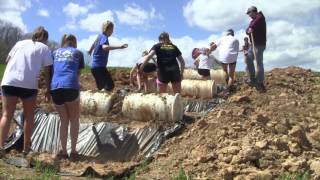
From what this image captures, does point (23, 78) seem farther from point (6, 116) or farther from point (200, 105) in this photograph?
point (200, 105)

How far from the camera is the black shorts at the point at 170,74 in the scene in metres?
10.2

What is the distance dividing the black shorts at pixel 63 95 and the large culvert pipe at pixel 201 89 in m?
5.22

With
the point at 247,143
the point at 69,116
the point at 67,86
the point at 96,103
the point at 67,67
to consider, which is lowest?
the point at 247,143

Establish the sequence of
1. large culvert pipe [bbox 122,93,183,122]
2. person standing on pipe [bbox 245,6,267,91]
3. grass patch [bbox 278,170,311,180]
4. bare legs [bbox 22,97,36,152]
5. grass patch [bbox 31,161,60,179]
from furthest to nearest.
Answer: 1. person standing on pipe [bbox 245,6,267,91]
2. large culvert pipe [bbox 122,93,183,122]
3. bare legs [bbox 22,97,36,152]
4. grass patch [bbox 278,170,311,180]
5. grass patch [bbox 31,161,60,179]

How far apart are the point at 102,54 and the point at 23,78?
2.85m

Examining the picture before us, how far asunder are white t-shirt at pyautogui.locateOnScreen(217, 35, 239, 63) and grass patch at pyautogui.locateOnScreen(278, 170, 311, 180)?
6395mm

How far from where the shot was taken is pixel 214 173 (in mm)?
6820

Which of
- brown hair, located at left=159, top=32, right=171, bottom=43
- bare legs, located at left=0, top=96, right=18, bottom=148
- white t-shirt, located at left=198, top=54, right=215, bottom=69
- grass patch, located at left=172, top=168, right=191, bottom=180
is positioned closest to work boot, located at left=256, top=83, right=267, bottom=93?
white t-shirt, located at left=198, top=54, right=215, bottom=69

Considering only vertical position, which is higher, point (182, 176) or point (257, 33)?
point (257, 33)

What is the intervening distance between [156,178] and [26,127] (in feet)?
6.88

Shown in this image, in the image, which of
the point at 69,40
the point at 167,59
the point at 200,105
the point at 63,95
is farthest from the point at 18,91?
the point at 200,105

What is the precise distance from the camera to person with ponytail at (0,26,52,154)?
7438 millimetres

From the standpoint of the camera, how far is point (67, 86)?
771cm

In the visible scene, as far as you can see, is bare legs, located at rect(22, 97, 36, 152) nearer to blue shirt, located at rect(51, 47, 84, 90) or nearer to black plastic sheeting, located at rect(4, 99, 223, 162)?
blue shirt, located at rect(51, 47, 84, 90)
